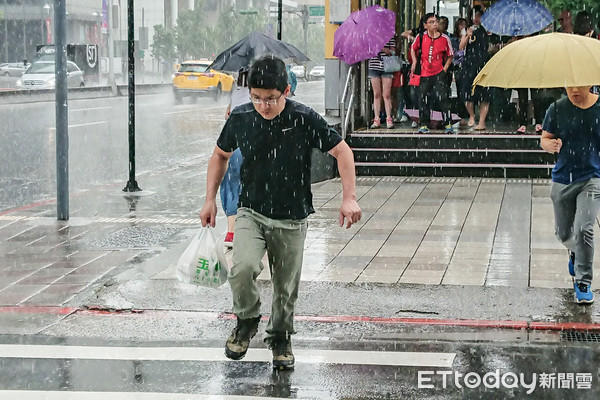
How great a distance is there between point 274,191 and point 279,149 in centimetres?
26

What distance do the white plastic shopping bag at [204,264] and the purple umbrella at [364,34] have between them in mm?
10251

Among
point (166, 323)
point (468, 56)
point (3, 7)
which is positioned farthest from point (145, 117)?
point (3, 7)

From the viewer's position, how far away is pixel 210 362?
6.34m

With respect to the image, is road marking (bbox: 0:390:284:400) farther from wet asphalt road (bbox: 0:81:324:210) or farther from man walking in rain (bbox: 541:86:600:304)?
wet asphalt road (bbox: 0:81:324:210)

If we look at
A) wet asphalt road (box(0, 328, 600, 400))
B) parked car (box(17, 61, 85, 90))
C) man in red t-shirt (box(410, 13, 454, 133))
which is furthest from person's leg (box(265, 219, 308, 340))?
parked car (box(17, 61, 85, 90))

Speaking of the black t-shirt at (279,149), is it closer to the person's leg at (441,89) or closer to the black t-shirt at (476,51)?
the person's leg at (441,89)

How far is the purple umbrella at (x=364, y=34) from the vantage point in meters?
16.1

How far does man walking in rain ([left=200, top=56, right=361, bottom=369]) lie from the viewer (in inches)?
232

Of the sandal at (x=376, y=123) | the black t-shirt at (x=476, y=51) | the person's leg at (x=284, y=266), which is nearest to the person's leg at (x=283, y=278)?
the person's leg at (x=284, y=266)

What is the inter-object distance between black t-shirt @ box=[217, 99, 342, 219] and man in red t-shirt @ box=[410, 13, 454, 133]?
10192mm

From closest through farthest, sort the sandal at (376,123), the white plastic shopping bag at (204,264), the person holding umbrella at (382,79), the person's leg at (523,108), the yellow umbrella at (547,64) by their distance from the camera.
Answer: the white plastic shopping bag at (204,264), the yellow umbrella at (547,64), the person's leg at (523,108), the person holding umbrella at (382,79), the sandal at (376,123)

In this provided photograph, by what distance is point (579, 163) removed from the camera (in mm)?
7555

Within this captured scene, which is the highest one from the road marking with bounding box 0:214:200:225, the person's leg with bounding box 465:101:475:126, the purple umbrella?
the purple umbrella

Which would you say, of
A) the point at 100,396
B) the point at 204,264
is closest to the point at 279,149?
the point at 204,264
